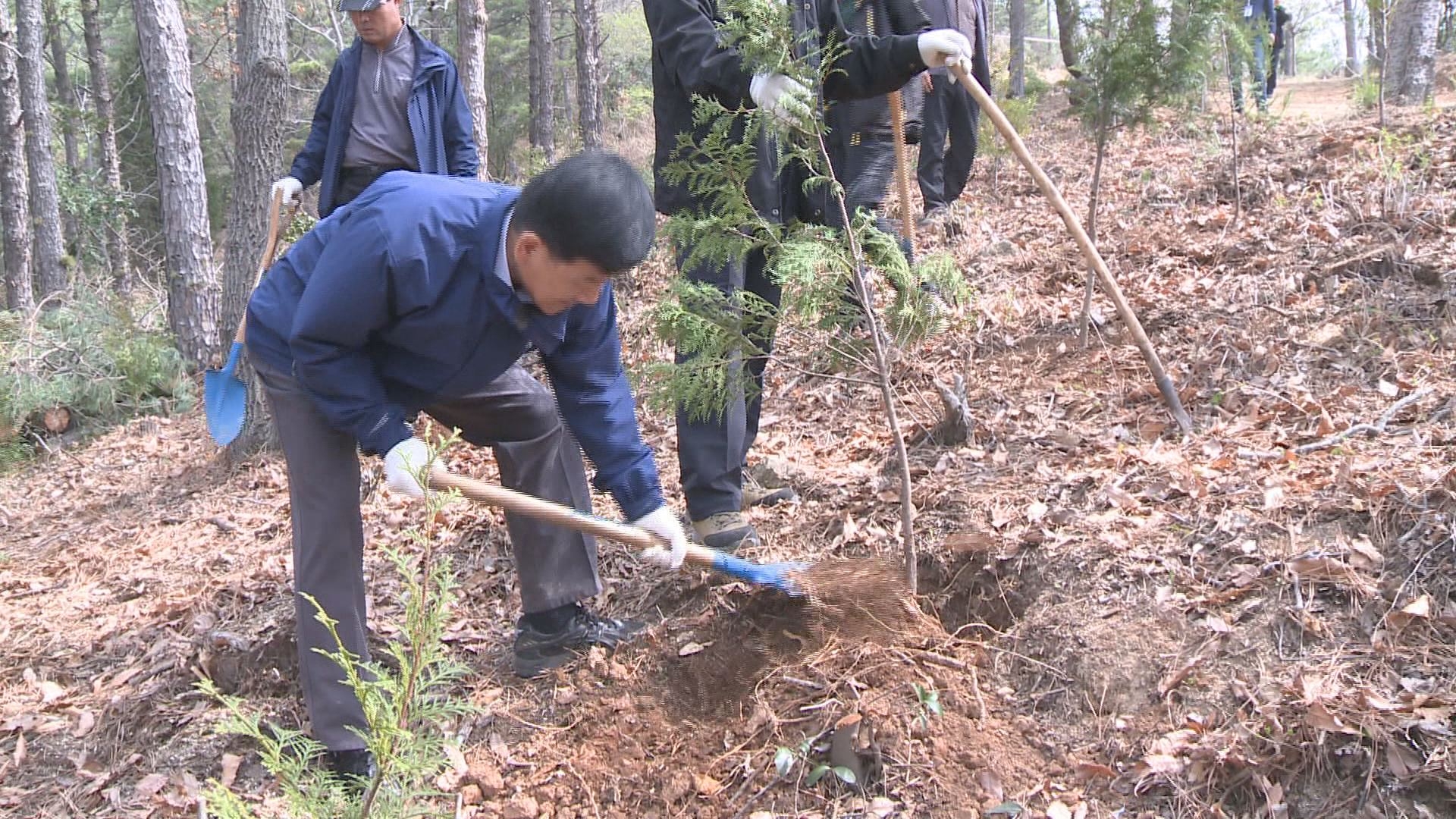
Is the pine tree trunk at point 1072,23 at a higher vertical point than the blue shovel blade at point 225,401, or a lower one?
higher

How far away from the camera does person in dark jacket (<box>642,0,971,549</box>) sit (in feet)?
10.2

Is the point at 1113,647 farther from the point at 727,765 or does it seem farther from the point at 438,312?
the point at 438,312

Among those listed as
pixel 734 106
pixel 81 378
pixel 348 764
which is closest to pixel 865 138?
pixel 734 106

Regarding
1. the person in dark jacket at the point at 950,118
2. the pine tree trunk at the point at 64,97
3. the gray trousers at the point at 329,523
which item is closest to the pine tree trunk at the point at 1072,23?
the person in dark jacket at the point at 950,118

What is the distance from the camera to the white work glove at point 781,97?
9.45 feet

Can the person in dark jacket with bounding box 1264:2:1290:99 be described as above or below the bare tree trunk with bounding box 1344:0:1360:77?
below

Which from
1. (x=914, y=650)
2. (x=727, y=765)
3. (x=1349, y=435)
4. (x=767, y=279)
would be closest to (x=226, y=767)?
(x=727, y=765)

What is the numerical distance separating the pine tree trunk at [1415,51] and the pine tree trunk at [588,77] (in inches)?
277

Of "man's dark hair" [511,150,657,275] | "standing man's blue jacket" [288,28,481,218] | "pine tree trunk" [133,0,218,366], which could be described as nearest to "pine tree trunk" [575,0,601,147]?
"pine tree trunk" [133,0,218,366]

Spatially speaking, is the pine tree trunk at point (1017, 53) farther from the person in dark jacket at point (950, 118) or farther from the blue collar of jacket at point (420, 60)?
the blue collar of jacket at point (420, 60)

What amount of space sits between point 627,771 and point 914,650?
912mm

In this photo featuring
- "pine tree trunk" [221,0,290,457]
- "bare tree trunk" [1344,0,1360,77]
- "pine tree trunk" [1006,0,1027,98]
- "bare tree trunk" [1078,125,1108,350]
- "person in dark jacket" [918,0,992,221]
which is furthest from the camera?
"bare tree trunk" [1344,0,1360,77]

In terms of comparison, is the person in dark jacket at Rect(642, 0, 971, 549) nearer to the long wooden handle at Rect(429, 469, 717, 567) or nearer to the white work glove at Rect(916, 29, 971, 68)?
the white work glove at Rect(916, 29, 971, 68)

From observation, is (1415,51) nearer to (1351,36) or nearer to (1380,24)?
(1380,24)
